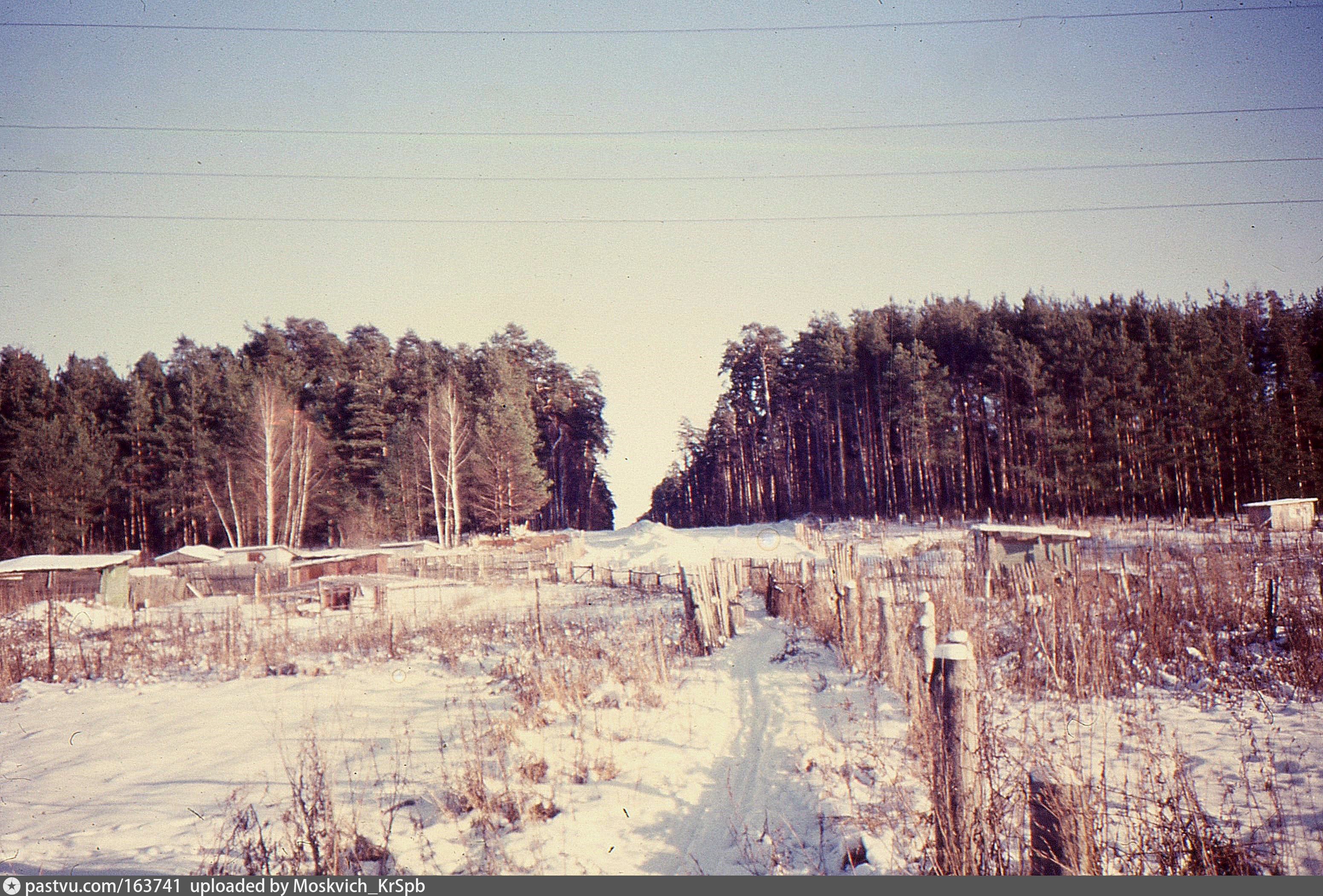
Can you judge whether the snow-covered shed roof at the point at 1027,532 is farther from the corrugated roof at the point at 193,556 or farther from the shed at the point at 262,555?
the corrugated roof at the point at 193,556

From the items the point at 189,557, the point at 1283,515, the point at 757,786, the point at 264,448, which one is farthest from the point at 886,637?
the point at 264,448

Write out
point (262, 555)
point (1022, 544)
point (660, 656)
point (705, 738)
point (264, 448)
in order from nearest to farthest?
point (705, 738)
point (660, 656)
point (1022, 544)
point (262, 555)
point (264, 448)

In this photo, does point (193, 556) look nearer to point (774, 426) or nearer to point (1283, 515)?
point (774, 426)

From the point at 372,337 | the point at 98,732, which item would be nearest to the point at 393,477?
the point at 372,337

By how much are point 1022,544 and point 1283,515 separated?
13849mm

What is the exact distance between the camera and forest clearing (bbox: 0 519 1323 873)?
3.99 meters

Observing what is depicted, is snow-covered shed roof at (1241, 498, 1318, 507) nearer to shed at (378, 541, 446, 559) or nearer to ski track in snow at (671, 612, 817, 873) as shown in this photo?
ski track in snow at (671, 612, 817, 873)

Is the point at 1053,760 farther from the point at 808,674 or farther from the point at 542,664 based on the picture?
the point at 542,664

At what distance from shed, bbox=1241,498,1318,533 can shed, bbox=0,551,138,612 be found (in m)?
39.6

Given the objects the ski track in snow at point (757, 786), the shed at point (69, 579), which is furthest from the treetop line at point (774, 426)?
the ski track in snow at point (757, 786)

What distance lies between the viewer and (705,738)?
6352 millimetres

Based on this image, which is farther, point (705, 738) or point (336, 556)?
point (336, 556)

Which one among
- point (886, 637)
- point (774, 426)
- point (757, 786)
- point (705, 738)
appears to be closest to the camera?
point (757, 786)

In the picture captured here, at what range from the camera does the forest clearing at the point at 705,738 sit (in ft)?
13.1
